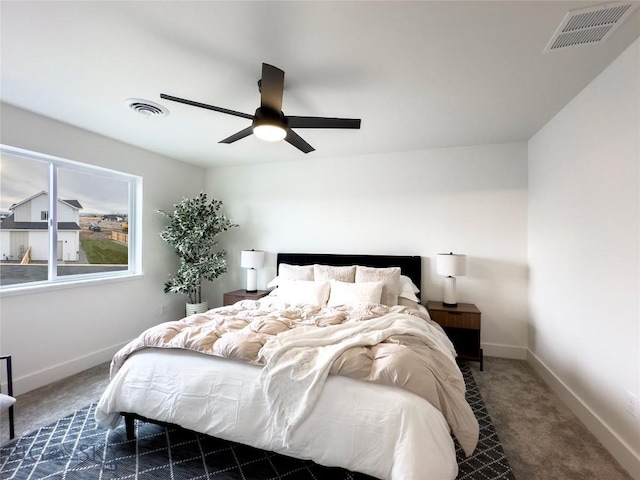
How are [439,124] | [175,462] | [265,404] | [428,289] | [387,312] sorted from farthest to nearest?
[428,289] < [439,124] < [387,312] < [175,462] < [265,404]

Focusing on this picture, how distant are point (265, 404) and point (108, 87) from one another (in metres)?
2.61

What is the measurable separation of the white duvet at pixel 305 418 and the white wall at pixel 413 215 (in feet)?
8.15

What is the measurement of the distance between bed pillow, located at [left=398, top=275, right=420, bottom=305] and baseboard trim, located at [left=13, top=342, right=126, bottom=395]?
349 cm

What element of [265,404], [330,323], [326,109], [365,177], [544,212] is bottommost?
[265,404]

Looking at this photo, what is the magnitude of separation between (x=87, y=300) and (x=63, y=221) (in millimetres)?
901

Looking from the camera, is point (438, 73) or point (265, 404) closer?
point (265, 404)

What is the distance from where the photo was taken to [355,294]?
10.1 feet

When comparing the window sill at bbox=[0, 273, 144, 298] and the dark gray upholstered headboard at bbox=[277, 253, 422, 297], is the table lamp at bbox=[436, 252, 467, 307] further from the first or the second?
the window sill at bbox=[0, 273, 144, 298]

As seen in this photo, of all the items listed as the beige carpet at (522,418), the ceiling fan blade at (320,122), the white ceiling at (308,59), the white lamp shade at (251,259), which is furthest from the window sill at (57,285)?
the ceiling fan blade at (320,122)

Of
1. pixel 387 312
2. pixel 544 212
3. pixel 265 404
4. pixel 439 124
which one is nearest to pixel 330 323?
pixel 387 312

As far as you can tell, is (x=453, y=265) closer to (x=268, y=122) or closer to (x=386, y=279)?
(x=386, y=279)

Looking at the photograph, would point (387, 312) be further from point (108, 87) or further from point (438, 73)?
point (108, 87)

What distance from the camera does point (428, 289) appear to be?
3717 mm

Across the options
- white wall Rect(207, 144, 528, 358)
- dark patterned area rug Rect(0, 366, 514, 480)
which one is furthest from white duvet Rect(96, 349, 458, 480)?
white wall Rect(207, 144, 528, 358)
